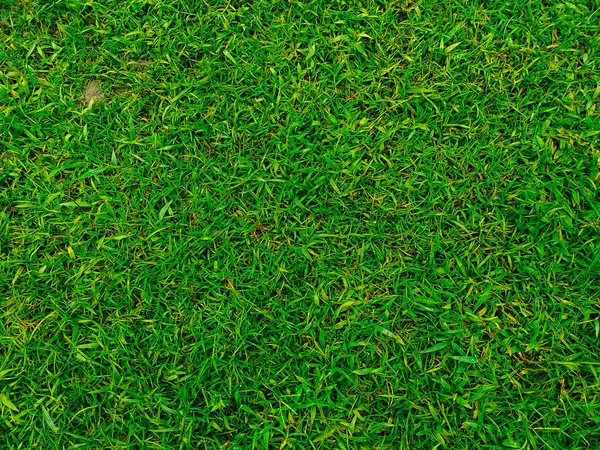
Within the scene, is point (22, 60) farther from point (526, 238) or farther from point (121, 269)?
point (526, 238)

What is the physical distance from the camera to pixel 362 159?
2.27m

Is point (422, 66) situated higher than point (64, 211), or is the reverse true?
point (422, 66)

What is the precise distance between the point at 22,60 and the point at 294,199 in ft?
5.29

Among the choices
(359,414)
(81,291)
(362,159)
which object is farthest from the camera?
(362,159)

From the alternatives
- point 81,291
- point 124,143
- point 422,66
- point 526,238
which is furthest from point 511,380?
point 124,143

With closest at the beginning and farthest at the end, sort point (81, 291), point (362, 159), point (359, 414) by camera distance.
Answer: point (359, 414) < point (81, 291) < point (362, 159)

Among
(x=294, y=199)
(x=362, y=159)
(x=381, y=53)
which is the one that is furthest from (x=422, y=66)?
(x=294, y=199)

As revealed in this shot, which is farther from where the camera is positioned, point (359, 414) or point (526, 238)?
point (526, 238)

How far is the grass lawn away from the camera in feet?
6.57

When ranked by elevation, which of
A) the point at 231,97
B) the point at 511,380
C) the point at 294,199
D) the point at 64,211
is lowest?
the point at 511,380

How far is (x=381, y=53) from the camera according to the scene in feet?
7.80

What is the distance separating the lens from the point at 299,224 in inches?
86.6

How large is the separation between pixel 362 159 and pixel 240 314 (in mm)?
945

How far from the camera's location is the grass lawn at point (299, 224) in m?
2.00
